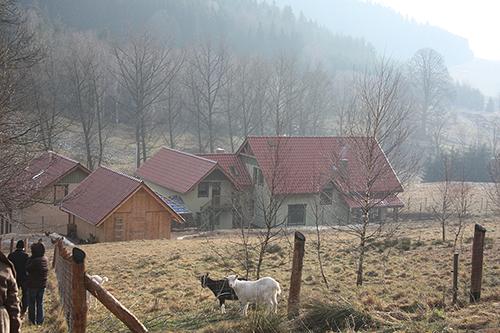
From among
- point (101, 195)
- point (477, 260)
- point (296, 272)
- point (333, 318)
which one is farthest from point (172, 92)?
point (333, 318)

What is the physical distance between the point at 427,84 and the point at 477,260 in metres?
89.6

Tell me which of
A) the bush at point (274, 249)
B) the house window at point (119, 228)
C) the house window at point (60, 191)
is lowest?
the house window at point (119, 228)

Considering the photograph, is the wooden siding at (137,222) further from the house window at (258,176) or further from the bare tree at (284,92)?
the bare tree at (284,92)

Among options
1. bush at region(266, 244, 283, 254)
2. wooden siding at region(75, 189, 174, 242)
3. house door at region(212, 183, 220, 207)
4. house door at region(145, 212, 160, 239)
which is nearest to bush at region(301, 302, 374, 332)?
bush at region(266, 244, 283, 254)

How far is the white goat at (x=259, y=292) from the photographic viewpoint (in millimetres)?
10461

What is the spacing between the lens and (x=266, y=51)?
138 metres

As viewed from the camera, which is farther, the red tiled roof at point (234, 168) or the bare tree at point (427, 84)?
the bare tree at point (427, 84)

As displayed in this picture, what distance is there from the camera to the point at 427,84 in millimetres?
96250

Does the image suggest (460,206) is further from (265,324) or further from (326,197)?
(265,324)

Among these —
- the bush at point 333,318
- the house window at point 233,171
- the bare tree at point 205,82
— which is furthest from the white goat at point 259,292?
the bare tree at point 205,82

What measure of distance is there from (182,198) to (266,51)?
325ft

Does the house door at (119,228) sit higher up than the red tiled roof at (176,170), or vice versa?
the red tiled roof at (176,170)

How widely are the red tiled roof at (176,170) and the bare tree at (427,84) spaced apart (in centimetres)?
5735

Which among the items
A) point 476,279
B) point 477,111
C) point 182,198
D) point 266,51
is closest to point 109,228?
point 182,198
